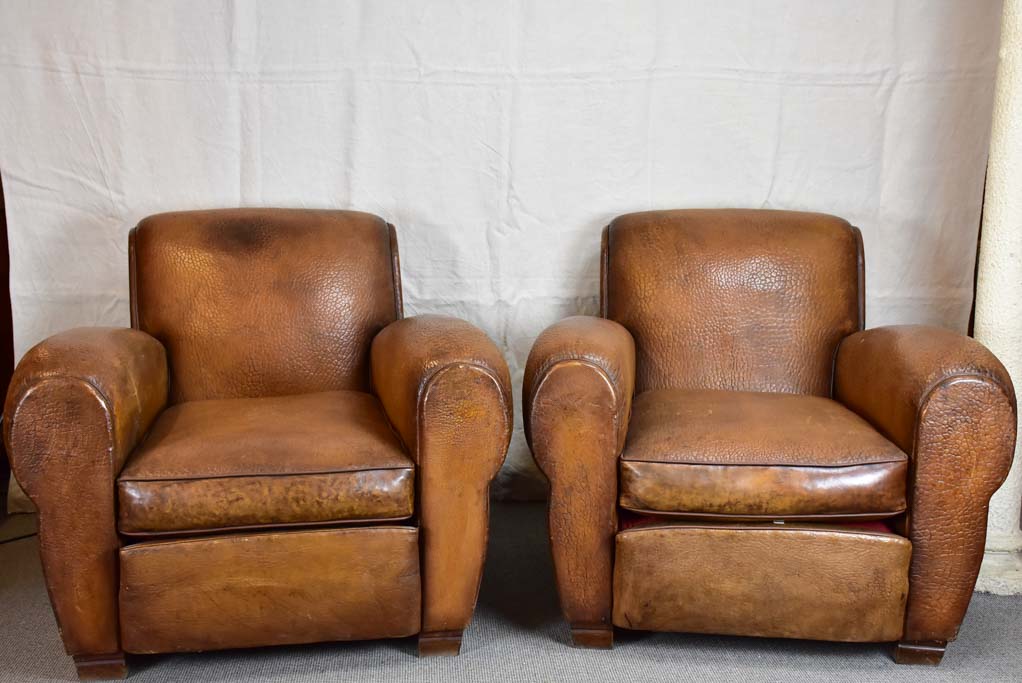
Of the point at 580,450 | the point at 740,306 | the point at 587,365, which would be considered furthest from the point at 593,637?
the point at 740,306

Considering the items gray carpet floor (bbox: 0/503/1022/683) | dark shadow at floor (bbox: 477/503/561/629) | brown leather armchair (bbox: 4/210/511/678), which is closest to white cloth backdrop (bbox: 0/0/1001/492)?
dark shadow at floor (bbox: 477/503/561/629)

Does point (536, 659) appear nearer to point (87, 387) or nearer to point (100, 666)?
point (100, 666)

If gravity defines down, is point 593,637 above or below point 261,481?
below

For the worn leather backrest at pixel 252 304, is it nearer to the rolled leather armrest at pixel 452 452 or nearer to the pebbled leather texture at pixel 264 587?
the rolled leather armrest at pixel 452 452

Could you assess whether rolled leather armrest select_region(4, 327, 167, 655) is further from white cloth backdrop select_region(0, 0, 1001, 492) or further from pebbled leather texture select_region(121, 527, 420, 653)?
white cloth backdrop select_region(0, 0, 1001, 492)

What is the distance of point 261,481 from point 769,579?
3.37 feet

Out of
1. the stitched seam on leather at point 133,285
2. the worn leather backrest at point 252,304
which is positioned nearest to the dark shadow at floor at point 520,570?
the worn leather backrest at point 252,304

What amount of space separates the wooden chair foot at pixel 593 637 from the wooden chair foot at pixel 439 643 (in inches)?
9.9

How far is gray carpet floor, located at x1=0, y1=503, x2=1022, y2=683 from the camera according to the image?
Result: 6.34 ft

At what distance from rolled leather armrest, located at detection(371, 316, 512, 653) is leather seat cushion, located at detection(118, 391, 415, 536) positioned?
6 cm

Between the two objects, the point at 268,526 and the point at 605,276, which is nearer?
the point at 268,526

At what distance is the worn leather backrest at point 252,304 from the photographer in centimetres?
234

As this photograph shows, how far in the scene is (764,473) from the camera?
1.90 meters

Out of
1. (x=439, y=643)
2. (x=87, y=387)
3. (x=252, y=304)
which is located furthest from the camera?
(x=252, y=304)
